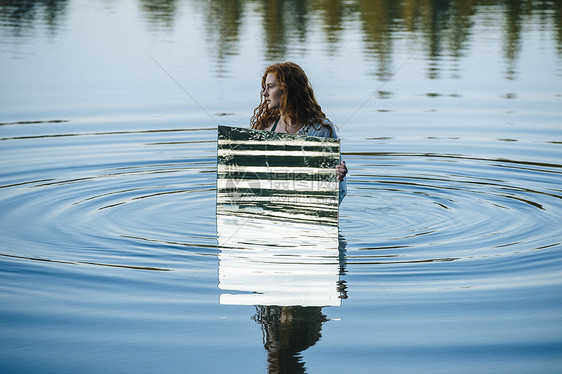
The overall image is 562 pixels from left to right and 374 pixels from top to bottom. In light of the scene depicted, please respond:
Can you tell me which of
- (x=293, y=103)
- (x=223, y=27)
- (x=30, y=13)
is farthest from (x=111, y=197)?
(x=30, y=13)

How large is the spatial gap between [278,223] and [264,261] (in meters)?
1.08

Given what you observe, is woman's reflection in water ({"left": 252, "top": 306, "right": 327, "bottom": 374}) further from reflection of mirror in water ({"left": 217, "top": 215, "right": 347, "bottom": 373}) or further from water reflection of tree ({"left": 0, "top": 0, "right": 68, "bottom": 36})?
water reflection of tree ({"left": 0, "top": 0, "right": 68, "bottom": 36})

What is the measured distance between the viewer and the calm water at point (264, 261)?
5055 millimetres

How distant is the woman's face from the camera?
772 centimetres

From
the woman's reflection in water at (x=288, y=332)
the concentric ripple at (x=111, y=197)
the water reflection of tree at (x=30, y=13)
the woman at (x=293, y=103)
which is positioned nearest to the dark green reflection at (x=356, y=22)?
the water reflection of tree at (x=30, y=13)

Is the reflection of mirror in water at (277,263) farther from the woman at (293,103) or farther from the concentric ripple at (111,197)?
the woman at (293,103)

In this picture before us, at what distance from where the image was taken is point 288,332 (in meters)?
5.20

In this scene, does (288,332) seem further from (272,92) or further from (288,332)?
(272,92)

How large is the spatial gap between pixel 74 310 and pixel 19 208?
303 centimetres

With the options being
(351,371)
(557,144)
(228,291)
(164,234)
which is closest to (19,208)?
(164,234)

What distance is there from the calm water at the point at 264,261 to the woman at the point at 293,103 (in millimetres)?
926

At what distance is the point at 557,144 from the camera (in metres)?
11.5

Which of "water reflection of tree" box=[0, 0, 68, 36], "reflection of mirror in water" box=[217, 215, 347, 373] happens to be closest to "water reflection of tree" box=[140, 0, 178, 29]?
"water reflection of tree" box=[0, 0, 68, 36]

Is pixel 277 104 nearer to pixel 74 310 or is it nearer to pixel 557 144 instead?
pixel 74 310
